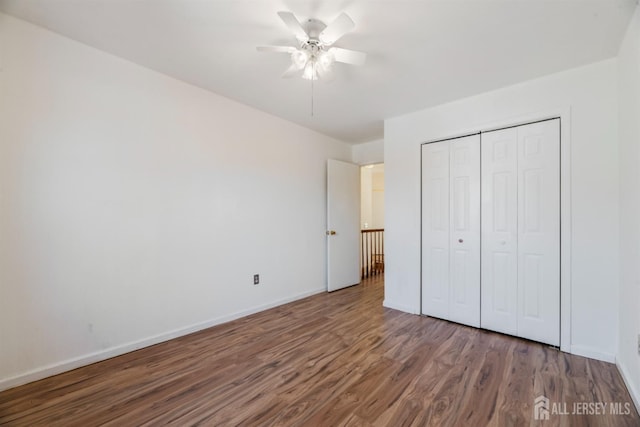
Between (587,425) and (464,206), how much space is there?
1893 mm

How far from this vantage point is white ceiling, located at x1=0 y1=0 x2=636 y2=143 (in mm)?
1679

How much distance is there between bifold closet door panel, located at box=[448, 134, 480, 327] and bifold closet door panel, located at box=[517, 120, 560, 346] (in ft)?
1.22

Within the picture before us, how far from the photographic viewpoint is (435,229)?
10.3 feet

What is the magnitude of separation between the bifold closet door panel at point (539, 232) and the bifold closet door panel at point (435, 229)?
68cm

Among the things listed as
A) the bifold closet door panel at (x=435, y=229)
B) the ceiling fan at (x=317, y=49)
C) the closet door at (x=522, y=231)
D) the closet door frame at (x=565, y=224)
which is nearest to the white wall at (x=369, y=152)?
the bifold closet door panel at (x=435, y=229)

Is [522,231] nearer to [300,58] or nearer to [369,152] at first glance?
[300,58]

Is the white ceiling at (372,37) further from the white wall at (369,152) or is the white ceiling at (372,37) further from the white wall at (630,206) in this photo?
the white wall at (369,152)

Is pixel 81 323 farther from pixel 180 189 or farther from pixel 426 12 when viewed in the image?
pixel 426 12

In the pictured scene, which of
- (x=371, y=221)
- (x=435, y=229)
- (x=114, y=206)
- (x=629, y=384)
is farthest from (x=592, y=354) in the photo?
(x=371, y=221)

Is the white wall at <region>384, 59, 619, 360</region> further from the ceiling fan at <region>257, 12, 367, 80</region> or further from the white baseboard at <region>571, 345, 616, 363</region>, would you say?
the ceiling fan at <region>257, 12, 367, 80</region>

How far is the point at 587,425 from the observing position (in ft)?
4.99

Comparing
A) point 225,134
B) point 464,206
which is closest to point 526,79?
point 464,206

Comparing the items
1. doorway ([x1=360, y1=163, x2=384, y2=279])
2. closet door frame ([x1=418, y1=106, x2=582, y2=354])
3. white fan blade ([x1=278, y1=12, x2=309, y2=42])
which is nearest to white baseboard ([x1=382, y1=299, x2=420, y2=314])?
closet door frame ([x1=418, y1=106, x2=582, y2=354])

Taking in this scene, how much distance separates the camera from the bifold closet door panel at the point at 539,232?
7.86 feet
